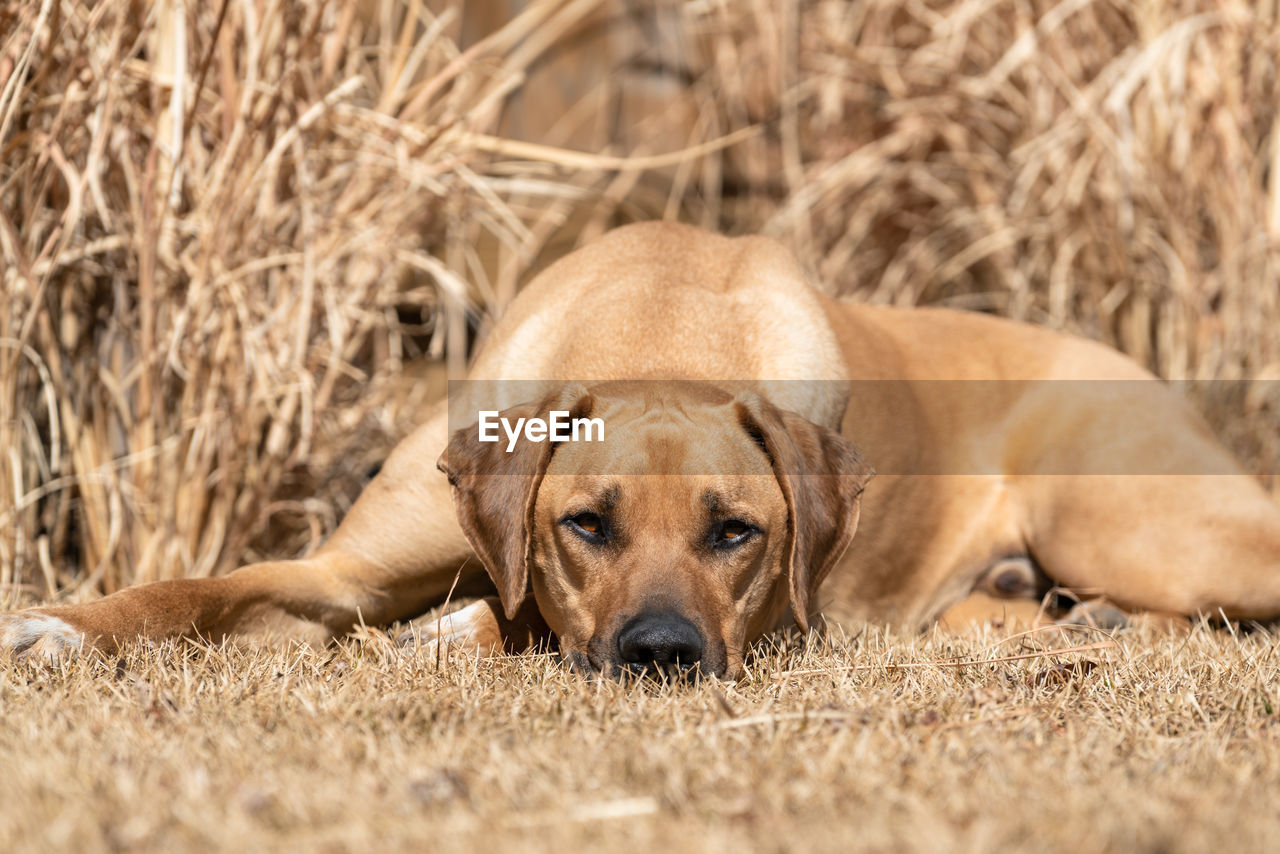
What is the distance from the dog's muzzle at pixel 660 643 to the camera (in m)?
2.73

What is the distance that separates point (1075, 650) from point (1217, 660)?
349mm

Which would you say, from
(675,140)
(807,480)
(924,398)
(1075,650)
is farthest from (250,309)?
(675,140)

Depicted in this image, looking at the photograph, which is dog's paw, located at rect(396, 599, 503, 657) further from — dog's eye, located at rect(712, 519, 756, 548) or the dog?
dog's eye, located at rect(712, 519, 756, 548)

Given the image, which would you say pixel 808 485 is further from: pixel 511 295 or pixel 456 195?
pixel 511 295

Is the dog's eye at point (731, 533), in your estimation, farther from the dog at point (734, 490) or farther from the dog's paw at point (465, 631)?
the dog's paw at point (465, 631)

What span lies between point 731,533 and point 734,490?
0.11 meters

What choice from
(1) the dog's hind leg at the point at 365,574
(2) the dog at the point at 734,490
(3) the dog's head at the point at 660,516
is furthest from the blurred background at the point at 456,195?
(3) the dog's head at the point at 660,516

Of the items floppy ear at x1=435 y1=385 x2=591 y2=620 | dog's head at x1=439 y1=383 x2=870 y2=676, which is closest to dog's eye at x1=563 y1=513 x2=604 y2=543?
dog's head at x1=439 y1=383 x2=870 y2=676

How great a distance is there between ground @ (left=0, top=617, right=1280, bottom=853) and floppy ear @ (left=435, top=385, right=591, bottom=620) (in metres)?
0.23

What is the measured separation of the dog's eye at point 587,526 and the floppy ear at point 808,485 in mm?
453

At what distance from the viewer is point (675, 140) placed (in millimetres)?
7270

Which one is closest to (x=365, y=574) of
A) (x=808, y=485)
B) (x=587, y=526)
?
(x=587, y=526)

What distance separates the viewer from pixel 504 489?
306cm

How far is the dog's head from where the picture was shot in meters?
2.84
